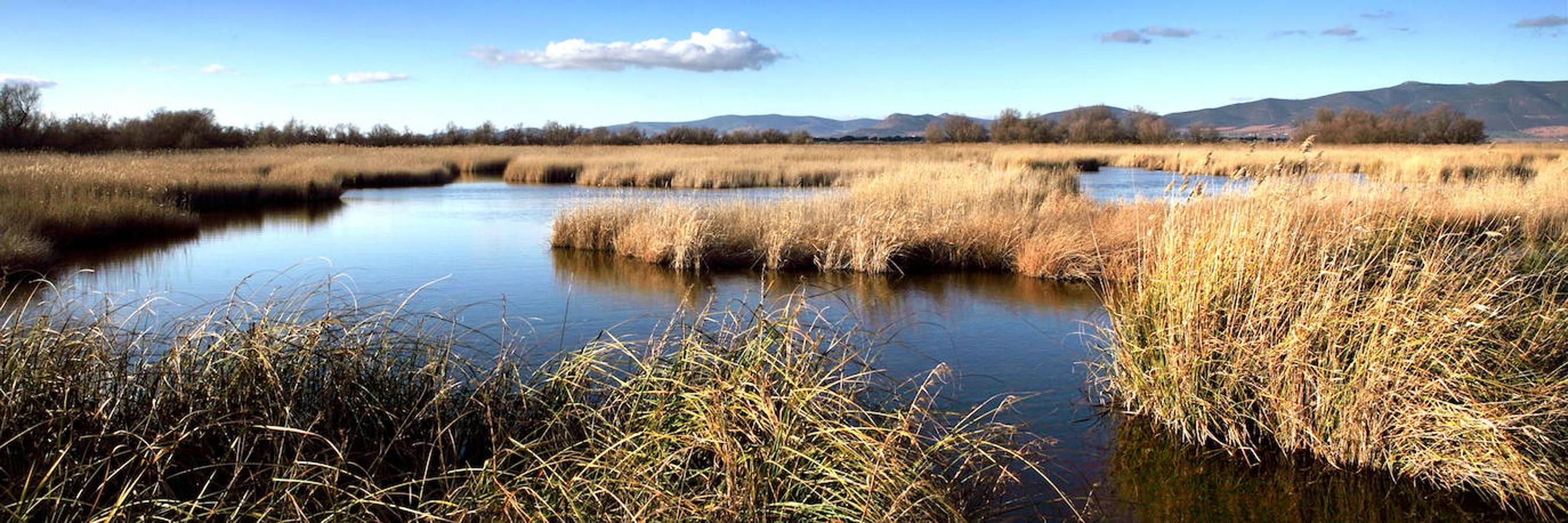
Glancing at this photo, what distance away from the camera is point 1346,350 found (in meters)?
4.18

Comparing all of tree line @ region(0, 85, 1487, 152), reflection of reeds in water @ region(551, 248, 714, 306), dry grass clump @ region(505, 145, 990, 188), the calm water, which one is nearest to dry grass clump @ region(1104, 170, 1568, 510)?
the calm water

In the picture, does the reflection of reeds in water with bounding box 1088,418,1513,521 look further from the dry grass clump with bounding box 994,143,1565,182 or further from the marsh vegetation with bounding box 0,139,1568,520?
the dry grass clump with bounding box 994,143,1565,182

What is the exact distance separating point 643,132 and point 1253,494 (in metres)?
58.1

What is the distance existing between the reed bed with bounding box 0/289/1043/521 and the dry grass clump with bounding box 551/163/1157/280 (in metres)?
6.10

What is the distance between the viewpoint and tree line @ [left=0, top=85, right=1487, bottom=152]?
31.0 meters

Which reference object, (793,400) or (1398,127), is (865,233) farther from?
(1398,127)

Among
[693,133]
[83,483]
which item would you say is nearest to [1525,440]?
[83,483]

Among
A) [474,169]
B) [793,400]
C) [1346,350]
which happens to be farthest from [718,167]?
[793,400]

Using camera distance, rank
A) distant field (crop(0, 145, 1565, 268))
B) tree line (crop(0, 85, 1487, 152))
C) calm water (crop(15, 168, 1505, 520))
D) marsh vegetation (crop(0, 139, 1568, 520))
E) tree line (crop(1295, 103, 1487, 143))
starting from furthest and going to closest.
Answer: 1. tree line (crop(1295, 103, 1487, 143))
2. tree line (crop(0, 85, 1487, 152))
3. distant field (crop(0, 145, 1565, 268))
4. calm water (crop(15, 168, 1505, 520))
5. marsh vegetation (crop(0, 139, 1568, 520))

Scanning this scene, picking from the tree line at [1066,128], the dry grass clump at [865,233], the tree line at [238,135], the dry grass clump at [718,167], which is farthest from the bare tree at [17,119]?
the tree line at [1066,128]

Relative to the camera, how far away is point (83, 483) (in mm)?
3002

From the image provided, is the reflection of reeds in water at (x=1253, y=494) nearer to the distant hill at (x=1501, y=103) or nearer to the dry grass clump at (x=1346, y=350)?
the dry grass clump at (x=1346, y=350)

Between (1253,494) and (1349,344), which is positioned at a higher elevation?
(1349,344)

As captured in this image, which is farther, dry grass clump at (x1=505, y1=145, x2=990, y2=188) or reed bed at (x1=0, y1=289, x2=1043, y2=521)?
dry grass clump at (x1=505, y1=145, x2=990, y2=188)
